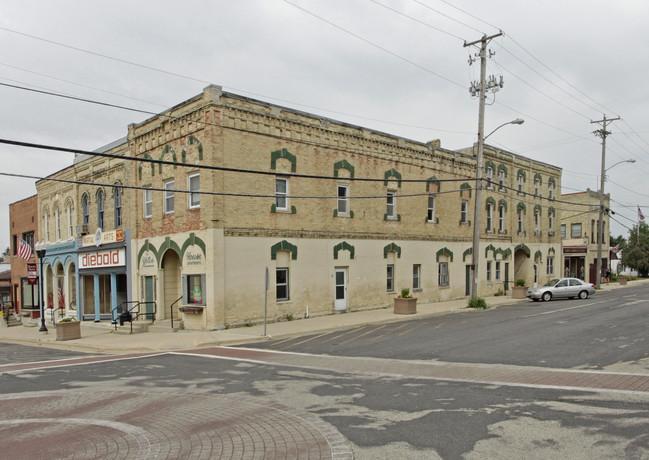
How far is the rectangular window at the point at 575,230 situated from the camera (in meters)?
53.2

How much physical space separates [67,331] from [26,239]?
21.4 m

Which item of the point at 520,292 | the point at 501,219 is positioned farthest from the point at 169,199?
the point at 501,219

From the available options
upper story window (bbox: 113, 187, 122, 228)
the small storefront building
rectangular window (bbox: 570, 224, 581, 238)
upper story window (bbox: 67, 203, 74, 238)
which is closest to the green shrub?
the small storefront building

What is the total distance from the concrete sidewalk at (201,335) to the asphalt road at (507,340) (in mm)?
908

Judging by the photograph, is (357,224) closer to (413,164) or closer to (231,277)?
(413,164)

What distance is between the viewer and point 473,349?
1402cm

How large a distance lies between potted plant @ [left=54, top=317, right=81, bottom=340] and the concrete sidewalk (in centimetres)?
29

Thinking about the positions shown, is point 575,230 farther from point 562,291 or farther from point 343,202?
point 343,202

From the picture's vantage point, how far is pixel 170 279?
23.6 metres

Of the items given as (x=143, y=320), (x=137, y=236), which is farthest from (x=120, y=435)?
(x=137, y=236)

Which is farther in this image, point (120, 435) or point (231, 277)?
point (231, 277)

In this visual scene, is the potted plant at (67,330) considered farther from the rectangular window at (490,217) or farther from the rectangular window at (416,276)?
the rectangular window at (490,217)

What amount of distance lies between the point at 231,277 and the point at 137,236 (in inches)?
293

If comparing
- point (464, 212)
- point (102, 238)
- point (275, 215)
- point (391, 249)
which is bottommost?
point (391, 249)
